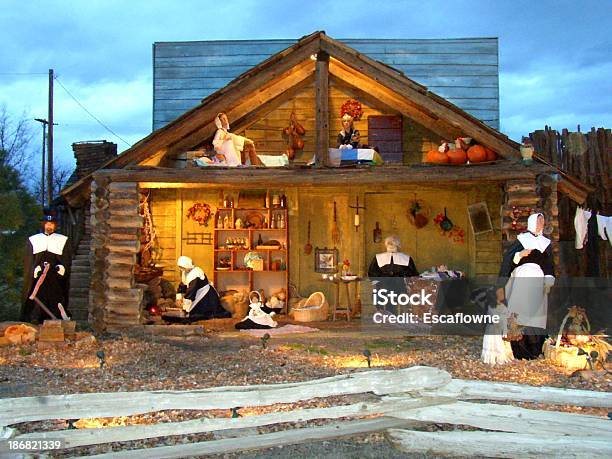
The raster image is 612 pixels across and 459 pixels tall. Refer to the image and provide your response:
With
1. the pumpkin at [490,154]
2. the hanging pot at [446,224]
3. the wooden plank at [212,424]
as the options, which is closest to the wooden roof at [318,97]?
the pumpkin at [490,154]

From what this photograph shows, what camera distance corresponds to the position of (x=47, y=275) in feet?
38.4

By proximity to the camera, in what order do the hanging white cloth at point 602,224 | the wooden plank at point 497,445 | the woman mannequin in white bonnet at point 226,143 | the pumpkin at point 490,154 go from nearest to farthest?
the wooden plank at point 497,445
the pumpkin at point 490,154
the hanging white cloth at point 602,224
the woman mannequin in white bonnet at point 226,143

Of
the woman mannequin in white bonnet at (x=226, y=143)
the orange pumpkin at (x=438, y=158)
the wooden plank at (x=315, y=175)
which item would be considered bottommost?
the wooden plank at (x=315, y=175)

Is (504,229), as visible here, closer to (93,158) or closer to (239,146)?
(239,146)

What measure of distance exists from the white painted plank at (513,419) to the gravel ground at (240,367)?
47 cm

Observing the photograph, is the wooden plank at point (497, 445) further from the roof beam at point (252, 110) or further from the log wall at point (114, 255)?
the roof beam at point (252, 110)

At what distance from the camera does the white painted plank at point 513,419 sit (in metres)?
5.09

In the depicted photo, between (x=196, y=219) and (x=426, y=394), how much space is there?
9665mm

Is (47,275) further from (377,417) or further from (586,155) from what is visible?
(586,155)

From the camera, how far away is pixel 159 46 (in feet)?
55.2

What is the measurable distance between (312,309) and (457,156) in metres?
4.16

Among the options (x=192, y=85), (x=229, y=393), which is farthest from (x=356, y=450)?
(x=192, y=85)

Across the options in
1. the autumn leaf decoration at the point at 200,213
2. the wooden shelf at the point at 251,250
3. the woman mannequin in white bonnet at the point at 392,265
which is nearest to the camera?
the woman mannequin in white bonnet at the point at 392,265

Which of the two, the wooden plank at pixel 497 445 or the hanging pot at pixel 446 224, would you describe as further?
the hanging pot at pixel 446 224
